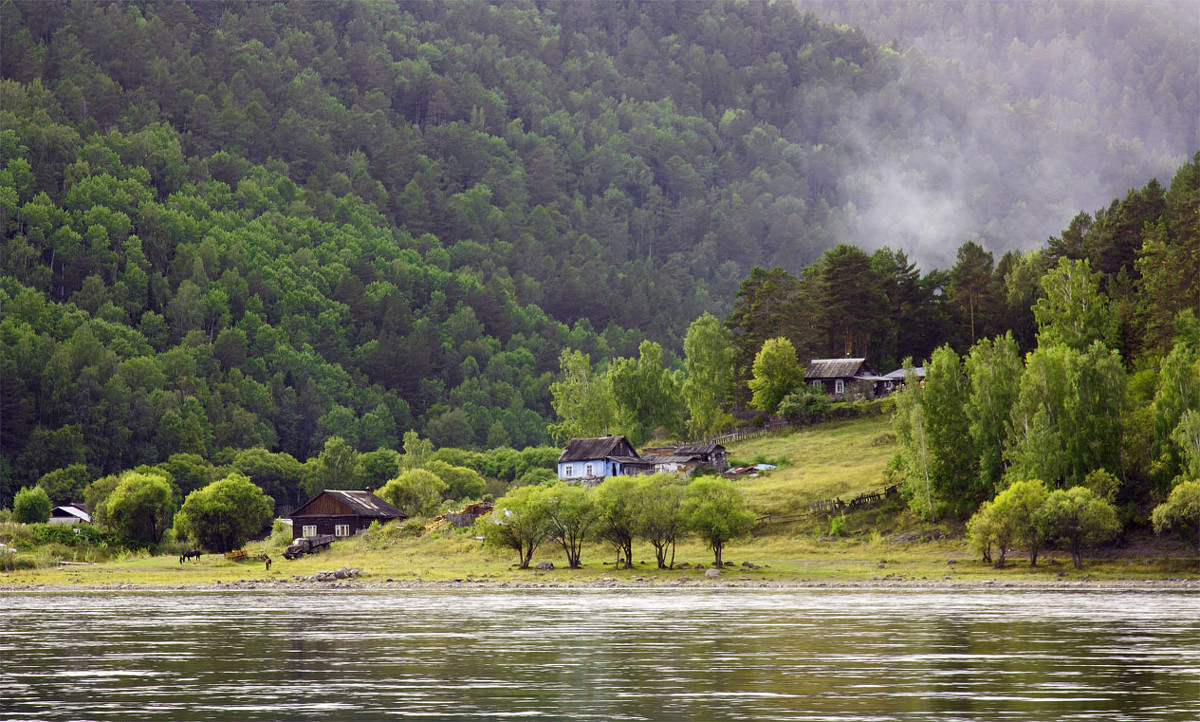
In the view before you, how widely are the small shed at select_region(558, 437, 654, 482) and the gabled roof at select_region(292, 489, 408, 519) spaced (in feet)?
55.0

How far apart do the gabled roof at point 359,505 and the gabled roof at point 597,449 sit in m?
16.9

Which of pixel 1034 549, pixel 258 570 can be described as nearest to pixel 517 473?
pixel 258 570

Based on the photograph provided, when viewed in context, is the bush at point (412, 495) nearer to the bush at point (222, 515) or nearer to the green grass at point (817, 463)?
the bush at point (222, 515)

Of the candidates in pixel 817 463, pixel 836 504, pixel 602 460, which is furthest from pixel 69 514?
pixel 836 504

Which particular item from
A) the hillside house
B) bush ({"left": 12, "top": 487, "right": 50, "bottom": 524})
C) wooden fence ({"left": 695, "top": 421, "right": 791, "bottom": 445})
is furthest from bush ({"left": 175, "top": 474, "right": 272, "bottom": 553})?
wooden fence ({"left": 695, "top": 421, "right": 791, "bottom": 445})

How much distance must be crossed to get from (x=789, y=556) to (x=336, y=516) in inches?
1963

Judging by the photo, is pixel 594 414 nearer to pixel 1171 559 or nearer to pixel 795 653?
pixel 1171 559

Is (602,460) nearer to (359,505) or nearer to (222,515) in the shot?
(359,505)

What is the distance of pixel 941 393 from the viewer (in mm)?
100000

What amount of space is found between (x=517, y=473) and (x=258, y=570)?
258 feet

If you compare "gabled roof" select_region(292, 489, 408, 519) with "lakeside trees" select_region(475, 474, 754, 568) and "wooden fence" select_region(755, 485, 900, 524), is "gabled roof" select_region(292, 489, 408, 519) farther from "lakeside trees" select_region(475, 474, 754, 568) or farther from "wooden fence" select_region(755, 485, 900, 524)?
"wooden fence" select_region(755, 485, 900, 524)

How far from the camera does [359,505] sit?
133 meters

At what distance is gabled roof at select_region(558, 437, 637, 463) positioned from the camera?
131250mm

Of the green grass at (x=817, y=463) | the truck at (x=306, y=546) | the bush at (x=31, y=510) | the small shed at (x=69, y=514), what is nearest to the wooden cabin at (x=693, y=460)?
the green grass at (x=817, y=463)
